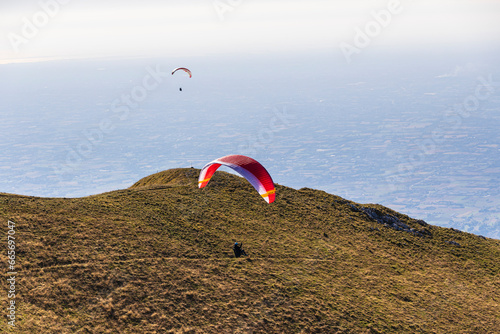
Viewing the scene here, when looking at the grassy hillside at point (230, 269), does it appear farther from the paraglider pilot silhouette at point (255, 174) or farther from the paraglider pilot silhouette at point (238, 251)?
the paraglider pilot silhouette at point (255, 174)

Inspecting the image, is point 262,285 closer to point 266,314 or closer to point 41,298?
point 266,314

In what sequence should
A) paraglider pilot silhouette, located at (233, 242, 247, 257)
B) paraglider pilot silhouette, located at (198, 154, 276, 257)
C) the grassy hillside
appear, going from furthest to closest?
paraglider pilot silhouette, located at (233, 242, 247, 257) → paraglider pilot silhouette, located at (198, 154, 276, 257) → the grassy hillside

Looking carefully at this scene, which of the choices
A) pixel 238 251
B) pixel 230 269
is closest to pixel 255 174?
pixel 238 251

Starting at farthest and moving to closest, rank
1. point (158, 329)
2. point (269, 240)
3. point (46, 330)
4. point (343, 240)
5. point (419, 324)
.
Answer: point (343, 240)
point (269, 240)
point (419, 324)
point (158, 329)
point (46, 330)

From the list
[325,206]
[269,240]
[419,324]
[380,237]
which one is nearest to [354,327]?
[419,324]

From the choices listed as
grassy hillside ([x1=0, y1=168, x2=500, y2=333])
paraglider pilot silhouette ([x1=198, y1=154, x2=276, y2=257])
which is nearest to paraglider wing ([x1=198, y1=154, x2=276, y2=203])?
paraglider pilot silhouette ([x1=198, y1=154, x2=276, y2=257])

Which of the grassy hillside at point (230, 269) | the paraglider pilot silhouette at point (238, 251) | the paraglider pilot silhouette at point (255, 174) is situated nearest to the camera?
the grassy hillside at point (230, 269)

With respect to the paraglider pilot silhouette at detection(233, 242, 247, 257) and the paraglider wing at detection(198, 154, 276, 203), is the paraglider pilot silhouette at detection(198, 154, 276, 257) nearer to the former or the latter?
the paraglider wing at detection(198, 154, 276, 203)

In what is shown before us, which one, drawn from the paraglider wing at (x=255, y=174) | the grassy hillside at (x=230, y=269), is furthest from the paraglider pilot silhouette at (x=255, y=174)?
the grassy hillside at (x=230, y=269)
